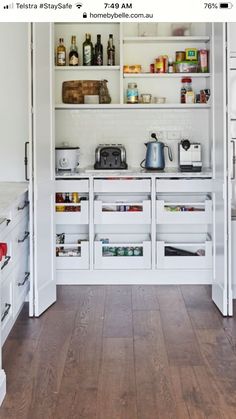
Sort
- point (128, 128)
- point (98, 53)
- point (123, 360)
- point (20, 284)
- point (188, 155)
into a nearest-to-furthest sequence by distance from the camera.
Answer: point (123, 360), point (20, 284), point (188, 155), point (98, 53), point (128, 128)

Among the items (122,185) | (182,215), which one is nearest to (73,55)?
(122,185)

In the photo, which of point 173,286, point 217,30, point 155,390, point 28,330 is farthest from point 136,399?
A: point 217,30

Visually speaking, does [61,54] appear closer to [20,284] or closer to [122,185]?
[122,185]

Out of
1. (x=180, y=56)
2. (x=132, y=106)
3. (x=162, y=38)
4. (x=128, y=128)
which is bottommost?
(x=128, y=128)

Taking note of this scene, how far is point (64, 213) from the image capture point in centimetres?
541

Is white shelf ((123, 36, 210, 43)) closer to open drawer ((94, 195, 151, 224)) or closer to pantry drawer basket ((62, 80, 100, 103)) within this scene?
pantry drawer basket ((62, 80, 100, 103))

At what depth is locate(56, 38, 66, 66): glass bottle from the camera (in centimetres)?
564

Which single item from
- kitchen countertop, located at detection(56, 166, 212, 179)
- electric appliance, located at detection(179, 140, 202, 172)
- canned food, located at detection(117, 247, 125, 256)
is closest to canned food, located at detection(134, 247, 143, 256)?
canned food, located at detection(117, 247, 125, 256)

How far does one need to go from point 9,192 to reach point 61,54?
1.90 metres

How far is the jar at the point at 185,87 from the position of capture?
5.76m

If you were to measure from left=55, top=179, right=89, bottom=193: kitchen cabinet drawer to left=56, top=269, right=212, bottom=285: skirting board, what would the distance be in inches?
27.2

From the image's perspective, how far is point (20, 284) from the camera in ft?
13.9

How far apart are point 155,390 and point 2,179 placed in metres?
2.50
